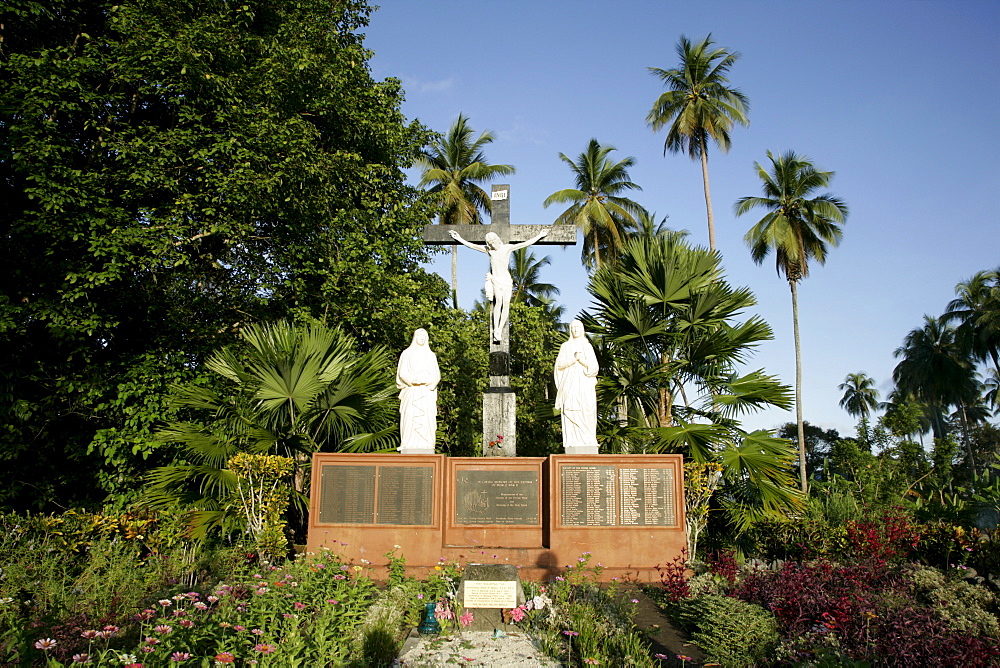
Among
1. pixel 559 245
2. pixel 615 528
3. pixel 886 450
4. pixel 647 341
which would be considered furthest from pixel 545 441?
pixel 886 450

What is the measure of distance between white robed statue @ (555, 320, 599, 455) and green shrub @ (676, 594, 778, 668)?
342cm

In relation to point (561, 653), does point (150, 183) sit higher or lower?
higher

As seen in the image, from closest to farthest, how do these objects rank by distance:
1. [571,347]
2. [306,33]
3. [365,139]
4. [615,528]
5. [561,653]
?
[561,653], [615,528], [571,347], [306,33], [365,139]

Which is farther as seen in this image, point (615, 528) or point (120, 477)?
point (120, 477)

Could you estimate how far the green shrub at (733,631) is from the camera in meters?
5.33

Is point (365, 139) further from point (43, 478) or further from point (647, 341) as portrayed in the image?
point (43, 478)

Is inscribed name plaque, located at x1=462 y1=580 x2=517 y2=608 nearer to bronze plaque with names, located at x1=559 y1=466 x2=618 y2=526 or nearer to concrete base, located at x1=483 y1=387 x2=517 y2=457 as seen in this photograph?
bronze plaque with names, located at x1=559 y1=466 x2=618 y2=526

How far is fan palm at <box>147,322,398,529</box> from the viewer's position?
9.77 metres

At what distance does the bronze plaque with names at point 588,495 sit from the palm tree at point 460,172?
20.5m

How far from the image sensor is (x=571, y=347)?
385 inches

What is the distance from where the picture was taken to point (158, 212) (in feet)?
41.5

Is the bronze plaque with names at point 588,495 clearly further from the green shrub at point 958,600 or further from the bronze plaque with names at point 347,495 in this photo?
the green shrub at point 958,600

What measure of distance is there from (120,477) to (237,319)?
3.92m

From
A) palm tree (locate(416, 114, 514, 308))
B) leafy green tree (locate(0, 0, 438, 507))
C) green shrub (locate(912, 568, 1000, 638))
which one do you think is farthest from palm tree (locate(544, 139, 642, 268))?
green shrub (locate(912, 568, 1000, 638))
